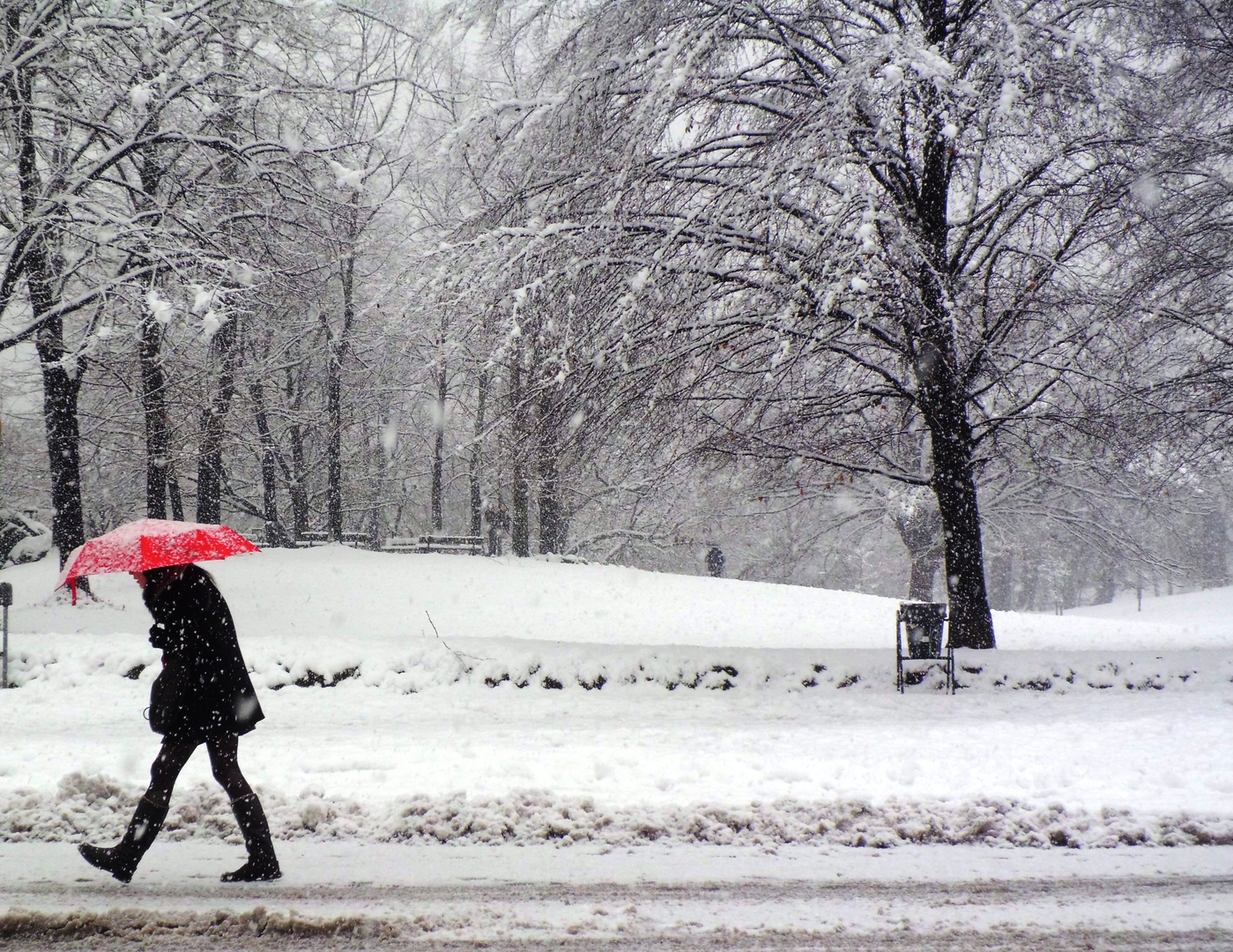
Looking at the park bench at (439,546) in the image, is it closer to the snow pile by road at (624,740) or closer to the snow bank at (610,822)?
the snow pile by road at (624,740)

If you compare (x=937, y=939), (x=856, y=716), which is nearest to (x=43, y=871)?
(x=937, y=939)

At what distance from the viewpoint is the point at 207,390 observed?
15.8 metres

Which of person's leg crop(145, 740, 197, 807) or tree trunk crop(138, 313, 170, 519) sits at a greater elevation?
tree trunk crop(138, 313, 170, 519)

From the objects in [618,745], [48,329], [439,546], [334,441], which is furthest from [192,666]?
[334,441]

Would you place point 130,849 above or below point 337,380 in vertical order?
Result: below

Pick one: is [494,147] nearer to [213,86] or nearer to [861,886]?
[213,86]

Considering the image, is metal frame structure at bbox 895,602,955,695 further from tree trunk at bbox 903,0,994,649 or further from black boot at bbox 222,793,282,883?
black boot at bbox 222,793,282,883

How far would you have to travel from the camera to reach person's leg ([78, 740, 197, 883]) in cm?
423

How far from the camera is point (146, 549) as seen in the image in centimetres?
404

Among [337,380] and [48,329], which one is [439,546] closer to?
[337,380]

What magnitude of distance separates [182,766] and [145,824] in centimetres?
35

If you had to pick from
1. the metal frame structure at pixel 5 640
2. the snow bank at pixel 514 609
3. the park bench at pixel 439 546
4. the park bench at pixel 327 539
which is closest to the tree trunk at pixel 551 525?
the park bench at pixel 439 546

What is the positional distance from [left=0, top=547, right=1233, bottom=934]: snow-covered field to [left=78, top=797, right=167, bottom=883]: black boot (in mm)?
207

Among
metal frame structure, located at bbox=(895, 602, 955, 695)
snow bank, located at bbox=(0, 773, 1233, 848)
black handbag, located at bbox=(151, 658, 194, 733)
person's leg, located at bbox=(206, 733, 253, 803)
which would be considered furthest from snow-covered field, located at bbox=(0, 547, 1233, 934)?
black handbag, located at bbox=(151, 658, 194, 733)
